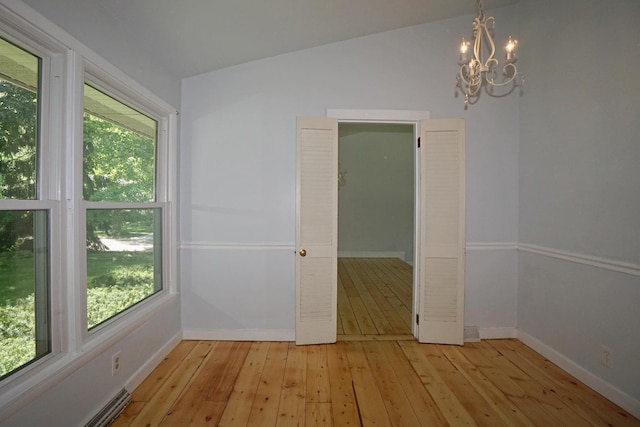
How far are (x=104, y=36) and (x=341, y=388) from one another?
2764 millimetres

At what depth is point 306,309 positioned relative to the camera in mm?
2838

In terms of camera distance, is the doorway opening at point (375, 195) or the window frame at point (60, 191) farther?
the doorway opening at point (375, 195)

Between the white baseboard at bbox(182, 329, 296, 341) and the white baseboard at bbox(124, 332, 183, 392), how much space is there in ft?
0.43

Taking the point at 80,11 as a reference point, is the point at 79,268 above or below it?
below

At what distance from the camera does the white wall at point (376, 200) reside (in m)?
7.59

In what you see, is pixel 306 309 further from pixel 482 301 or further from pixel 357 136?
pixel 357 136

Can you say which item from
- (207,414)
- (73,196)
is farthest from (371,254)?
(73,196)

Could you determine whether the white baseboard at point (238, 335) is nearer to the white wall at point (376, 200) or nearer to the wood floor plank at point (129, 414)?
the wood floor plank at point (129, 414)

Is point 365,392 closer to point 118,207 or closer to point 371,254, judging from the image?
point 118,207

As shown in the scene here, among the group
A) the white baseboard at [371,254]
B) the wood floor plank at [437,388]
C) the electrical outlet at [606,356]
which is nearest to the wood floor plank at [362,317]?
the wood floor plank at [437,388]

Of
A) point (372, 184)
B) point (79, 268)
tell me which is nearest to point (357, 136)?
point (372, 184)

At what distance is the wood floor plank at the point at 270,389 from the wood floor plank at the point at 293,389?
3 cm

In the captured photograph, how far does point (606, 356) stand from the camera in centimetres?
208

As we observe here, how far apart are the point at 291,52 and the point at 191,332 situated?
9.36 ft
